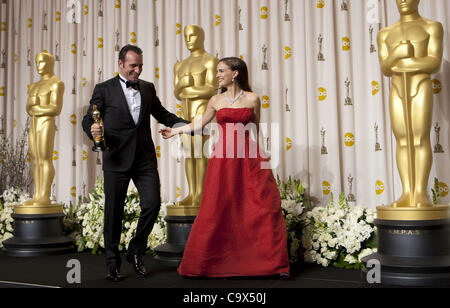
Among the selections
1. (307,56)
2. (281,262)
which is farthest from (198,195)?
(307,56)

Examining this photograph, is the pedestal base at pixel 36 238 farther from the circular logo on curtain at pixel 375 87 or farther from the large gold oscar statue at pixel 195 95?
the circular logo on curtain at pixel 375 87

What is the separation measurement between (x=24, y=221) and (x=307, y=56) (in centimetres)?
311

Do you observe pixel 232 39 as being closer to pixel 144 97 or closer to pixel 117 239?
pixel 144 97

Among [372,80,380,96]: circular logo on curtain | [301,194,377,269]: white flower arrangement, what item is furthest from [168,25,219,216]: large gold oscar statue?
[372,80,380,96]: circular logo on curtain

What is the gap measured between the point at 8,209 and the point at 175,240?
8.08ft

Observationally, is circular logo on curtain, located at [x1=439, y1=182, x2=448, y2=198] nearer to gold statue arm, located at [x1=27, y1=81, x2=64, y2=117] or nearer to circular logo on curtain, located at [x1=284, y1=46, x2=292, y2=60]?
circular logo on curtain, located at [x1=284, y1=46, x2=292, y2=60]

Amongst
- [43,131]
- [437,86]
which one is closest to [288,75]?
[437,86]

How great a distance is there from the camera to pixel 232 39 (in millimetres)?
4461

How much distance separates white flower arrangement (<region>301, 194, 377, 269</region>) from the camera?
132 inches

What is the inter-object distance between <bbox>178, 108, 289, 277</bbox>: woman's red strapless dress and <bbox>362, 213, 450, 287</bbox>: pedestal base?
0.63 meters

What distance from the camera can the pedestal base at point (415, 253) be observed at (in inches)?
102

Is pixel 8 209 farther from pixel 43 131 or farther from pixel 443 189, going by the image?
pixel 443 189

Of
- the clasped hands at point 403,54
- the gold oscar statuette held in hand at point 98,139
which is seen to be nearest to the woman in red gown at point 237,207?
the gold oscar statuette held in hand at point 98,139

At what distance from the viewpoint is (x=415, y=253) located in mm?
2699
